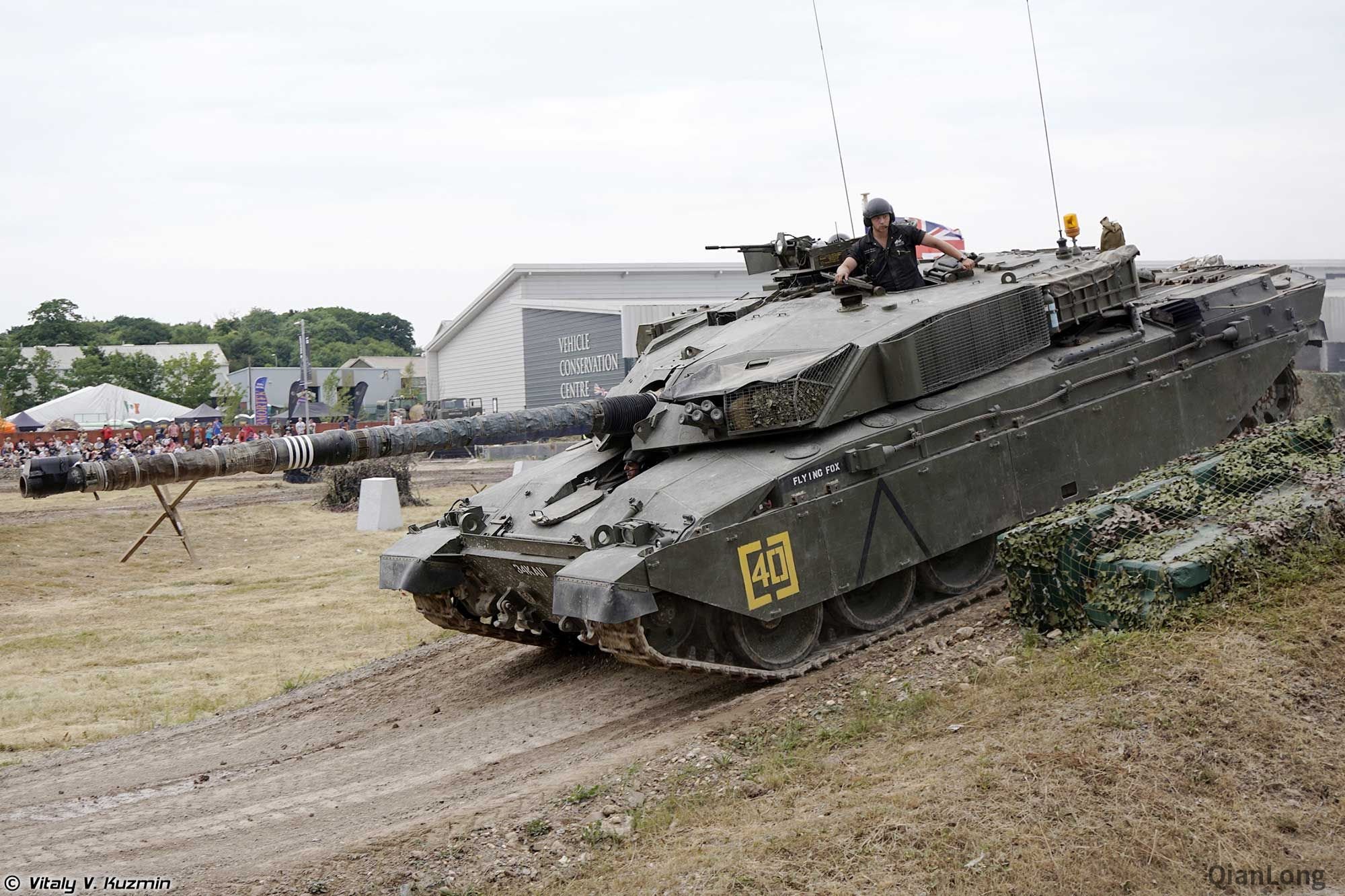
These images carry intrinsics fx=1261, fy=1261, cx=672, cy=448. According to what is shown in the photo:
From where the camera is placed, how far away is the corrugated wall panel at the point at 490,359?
46.4 m

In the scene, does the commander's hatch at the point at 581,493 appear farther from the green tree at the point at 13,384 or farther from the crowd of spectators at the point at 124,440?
the green tree at the point at 13,384

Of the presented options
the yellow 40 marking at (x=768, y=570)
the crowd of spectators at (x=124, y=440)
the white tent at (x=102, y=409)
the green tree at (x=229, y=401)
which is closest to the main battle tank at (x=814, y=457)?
the yellow 40 marking at (x=768, y=570)

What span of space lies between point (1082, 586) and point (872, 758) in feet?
6.60

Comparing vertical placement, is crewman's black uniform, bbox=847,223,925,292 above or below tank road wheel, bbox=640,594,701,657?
above

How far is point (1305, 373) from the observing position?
19672 millimetres

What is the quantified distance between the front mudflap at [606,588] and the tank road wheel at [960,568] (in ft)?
9.25

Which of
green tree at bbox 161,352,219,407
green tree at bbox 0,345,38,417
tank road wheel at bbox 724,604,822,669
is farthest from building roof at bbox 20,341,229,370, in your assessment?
tank road wheel at bbox 724,604,822,669

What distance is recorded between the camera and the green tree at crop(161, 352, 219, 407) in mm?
67062

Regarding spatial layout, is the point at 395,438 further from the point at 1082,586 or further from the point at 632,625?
the point at 1082,586

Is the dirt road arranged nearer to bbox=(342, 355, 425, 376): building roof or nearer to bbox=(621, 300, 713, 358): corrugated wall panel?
bbox=(621, 300, 713, 358): corrugated wall panel

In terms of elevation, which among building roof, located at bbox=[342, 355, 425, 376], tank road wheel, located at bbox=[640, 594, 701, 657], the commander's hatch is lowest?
tank road wheel, located at bbox=[640, 594, 701, 657]

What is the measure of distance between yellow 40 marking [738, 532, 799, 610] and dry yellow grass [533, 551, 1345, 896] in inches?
50.2

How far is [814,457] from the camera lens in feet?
29.1

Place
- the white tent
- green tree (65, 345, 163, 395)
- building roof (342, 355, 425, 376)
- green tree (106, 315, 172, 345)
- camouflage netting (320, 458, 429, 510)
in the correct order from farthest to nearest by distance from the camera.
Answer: green tree (106, 315, 172, 345) < building roof (342, 355, 425, 376) < green tree (65, 345, 163, 395) < the white tent < camouflage netting (320, 458, 429, 510)
